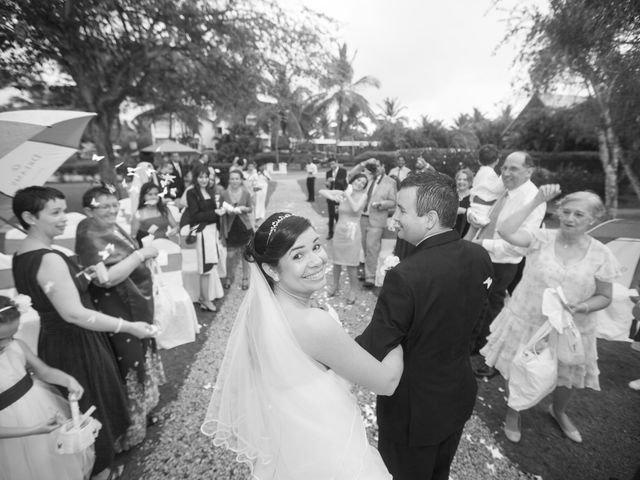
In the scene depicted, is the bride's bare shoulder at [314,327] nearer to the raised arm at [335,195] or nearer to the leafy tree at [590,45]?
the raised arm at [335,195]

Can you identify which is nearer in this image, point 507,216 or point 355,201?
point 507,216

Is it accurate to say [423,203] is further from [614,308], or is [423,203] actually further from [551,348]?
[614,308]

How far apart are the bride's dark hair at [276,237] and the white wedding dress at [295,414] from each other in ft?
0.41

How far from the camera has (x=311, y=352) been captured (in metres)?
1.53

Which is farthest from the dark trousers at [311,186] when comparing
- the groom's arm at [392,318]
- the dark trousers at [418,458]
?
the groom's arm at [392,318]

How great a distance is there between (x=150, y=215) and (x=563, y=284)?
4.63 meters

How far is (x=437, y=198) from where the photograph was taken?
168 cm

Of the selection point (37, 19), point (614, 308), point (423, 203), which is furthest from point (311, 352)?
point (37, 19)

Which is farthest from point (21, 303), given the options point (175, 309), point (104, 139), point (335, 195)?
point (104, 139)

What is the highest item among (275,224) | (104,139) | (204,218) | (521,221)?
(104,139)

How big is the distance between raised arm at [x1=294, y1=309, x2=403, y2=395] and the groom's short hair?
2.41 feet

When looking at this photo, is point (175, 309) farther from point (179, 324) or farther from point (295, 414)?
point (295, 414)

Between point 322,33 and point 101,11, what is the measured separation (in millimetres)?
6496

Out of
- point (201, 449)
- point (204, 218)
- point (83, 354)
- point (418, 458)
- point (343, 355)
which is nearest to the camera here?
point (343, 355)
